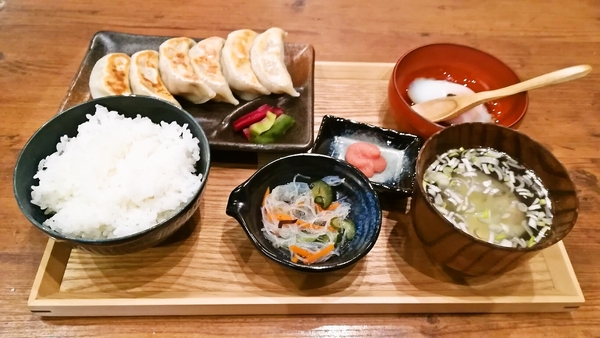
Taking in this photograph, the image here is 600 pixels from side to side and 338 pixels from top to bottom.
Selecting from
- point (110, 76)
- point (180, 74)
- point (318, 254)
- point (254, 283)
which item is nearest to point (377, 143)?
point (318, 254)

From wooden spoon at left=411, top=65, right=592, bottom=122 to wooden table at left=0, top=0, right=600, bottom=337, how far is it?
297 millimetres

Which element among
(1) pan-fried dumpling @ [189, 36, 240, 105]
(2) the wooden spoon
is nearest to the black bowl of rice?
(1) pan-fried dumpling @ [189, 36, 240, 105]

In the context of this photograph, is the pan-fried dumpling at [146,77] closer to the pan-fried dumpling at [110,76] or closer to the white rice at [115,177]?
the pan-fried dumpling at [110,76]

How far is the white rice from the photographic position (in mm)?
1418

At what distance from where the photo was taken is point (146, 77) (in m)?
2.06

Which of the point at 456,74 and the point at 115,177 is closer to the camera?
the point at 115,177

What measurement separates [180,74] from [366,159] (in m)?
0.93

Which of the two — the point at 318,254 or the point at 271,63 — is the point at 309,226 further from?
the point at 271,63

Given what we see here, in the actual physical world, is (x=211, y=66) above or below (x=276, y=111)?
above

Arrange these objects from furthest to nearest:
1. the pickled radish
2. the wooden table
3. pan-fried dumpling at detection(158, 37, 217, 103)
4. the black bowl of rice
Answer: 1. pan-fried dumpling at detection(158, 37, 217, 103)
2. the pickled radish
3. the wooden table
4. the black bowl of rice

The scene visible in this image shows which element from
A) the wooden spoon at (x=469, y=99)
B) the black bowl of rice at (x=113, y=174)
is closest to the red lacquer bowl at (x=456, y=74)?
the wooden spoon at (x=469, y=99)

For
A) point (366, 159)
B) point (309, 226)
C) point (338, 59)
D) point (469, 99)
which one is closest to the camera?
point (309, 226)

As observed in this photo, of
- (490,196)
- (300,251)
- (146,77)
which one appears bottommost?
(300,251)

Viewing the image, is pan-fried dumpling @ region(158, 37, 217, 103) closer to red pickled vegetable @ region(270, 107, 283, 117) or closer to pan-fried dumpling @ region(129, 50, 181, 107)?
pan-fried dumpling @ region(129, 50, 181, 107)
